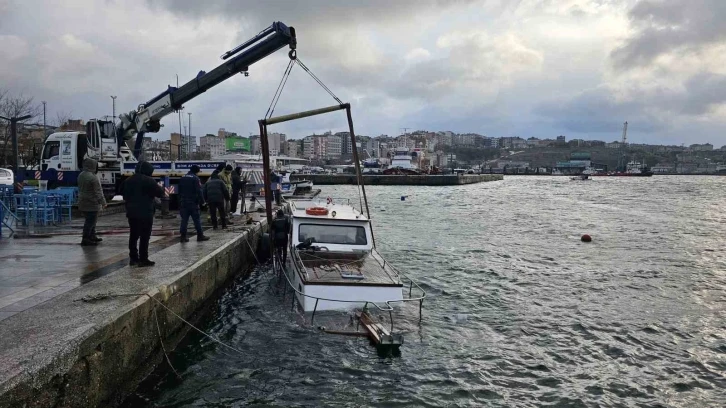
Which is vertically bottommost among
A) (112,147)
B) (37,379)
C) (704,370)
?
(704,370)

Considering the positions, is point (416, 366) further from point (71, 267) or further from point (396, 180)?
point (396, 180)

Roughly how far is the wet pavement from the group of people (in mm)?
482

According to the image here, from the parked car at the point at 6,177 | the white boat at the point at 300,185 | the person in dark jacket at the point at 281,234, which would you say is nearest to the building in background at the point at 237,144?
the white boat at the point at 300,185

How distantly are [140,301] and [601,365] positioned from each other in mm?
7243

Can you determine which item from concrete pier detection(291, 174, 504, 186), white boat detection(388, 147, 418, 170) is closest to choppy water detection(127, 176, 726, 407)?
concrete pier detection(291, 174, 504, 186)

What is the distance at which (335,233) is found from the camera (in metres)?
11.8

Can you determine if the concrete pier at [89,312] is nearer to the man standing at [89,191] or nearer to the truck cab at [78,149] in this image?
the man standing at [89,191]

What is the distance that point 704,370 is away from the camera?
8312 mm

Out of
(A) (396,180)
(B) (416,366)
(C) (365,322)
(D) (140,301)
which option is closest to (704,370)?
(B) (416,366)

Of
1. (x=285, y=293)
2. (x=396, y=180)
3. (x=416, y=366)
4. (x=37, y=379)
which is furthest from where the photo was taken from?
(x=396, y=180)

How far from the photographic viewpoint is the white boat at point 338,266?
8875mm

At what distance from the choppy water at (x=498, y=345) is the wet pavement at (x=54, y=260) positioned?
1958mm

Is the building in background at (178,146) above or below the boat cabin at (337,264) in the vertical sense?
above

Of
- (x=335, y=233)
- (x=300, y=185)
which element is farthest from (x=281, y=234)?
(x=300, y=185)
